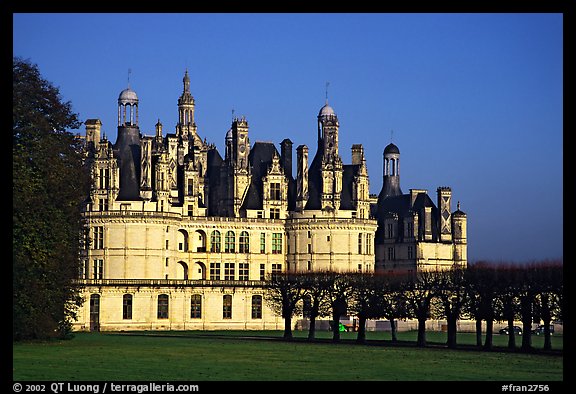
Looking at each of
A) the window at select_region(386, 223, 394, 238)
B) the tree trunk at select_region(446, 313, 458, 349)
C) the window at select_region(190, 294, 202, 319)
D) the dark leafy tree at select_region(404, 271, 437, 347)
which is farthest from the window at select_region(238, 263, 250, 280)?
the tree trunk at select_region(446, 313, 458, 349)

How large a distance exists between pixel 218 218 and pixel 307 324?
10.1 m

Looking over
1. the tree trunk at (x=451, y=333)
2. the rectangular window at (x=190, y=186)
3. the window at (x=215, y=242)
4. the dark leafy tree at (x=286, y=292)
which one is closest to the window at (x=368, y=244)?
the window at (x=215, y=242)

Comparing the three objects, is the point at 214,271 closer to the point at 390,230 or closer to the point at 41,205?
the point at 390,230

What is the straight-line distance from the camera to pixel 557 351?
5809cm

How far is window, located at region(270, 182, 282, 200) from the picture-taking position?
104 meters

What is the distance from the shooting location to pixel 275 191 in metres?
A: 105

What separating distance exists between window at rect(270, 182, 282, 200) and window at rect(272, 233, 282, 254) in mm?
2721

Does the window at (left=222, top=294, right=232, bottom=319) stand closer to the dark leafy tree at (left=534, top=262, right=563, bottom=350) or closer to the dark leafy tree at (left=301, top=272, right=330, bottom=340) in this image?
the dark leafy tree at (left=301, top=272, right=330, bottom=340)

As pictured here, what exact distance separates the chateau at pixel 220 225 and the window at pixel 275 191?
0.24 feet

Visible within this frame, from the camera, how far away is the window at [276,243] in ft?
346
